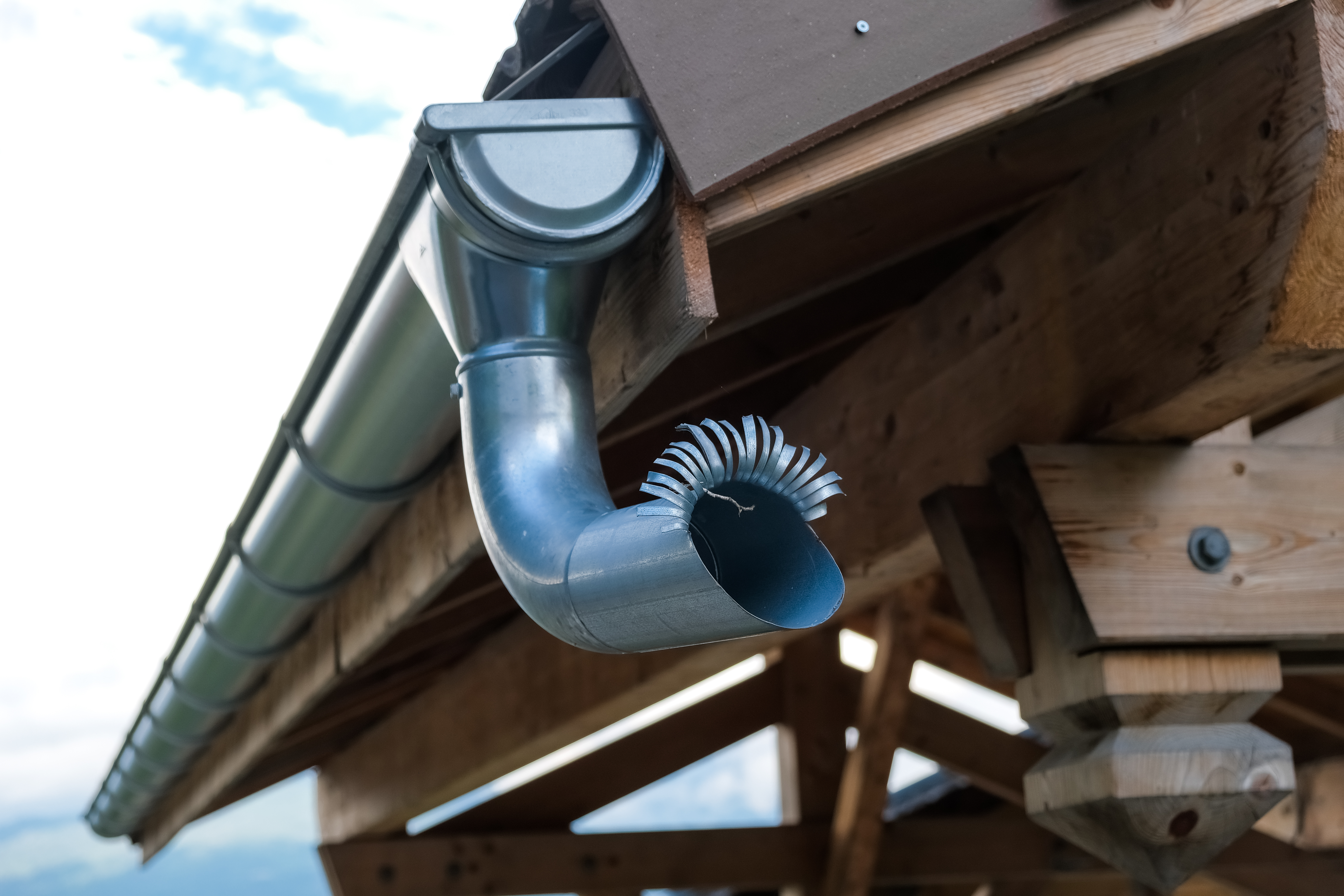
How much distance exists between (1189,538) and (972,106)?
0.88m

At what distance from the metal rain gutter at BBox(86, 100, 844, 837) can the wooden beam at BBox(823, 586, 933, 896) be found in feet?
9.33

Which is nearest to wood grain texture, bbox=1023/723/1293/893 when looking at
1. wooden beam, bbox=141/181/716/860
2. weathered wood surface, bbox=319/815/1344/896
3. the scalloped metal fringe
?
wooden beam, bbox=141/181/716/860

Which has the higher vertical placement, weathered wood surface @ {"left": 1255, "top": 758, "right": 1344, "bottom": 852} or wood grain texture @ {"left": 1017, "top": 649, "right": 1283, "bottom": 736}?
weathered wood surface @ {"left": 1255, "top": 758, "right": 1344, "bottom": 852}

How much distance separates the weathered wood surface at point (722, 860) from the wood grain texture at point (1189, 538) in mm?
3236

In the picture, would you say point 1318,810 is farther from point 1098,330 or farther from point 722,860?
point 1098,330

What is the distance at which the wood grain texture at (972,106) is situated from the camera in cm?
126

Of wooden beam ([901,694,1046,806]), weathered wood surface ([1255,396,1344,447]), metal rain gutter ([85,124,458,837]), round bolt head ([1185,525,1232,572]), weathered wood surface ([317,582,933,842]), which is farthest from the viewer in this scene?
wooden beam ([901,694,1046,806])

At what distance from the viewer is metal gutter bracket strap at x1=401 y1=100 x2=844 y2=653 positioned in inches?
34.2

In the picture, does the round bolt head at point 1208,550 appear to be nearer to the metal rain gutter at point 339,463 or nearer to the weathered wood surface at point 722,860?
the metal rain gutter at point 339,463

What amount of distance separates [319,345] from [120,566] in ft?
53.5

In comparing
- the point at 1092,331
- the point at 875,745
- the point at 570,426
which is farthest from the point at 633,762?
the point at 570,426

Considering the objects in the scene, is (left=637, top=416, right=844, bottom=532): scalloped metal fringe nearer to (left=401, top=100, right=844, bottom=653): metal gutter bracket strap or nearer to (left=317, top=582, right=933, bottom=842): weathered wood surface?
(left=401, top=100, right=844, bottom=653): metal gutter bracket strap

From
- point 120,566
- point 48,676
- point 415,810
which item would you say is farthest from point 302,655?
point 48,676

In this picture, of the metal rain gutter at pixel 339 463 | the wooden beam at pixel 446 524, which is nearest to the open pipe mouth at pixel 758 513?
the wooden beam at pixel 446 524
